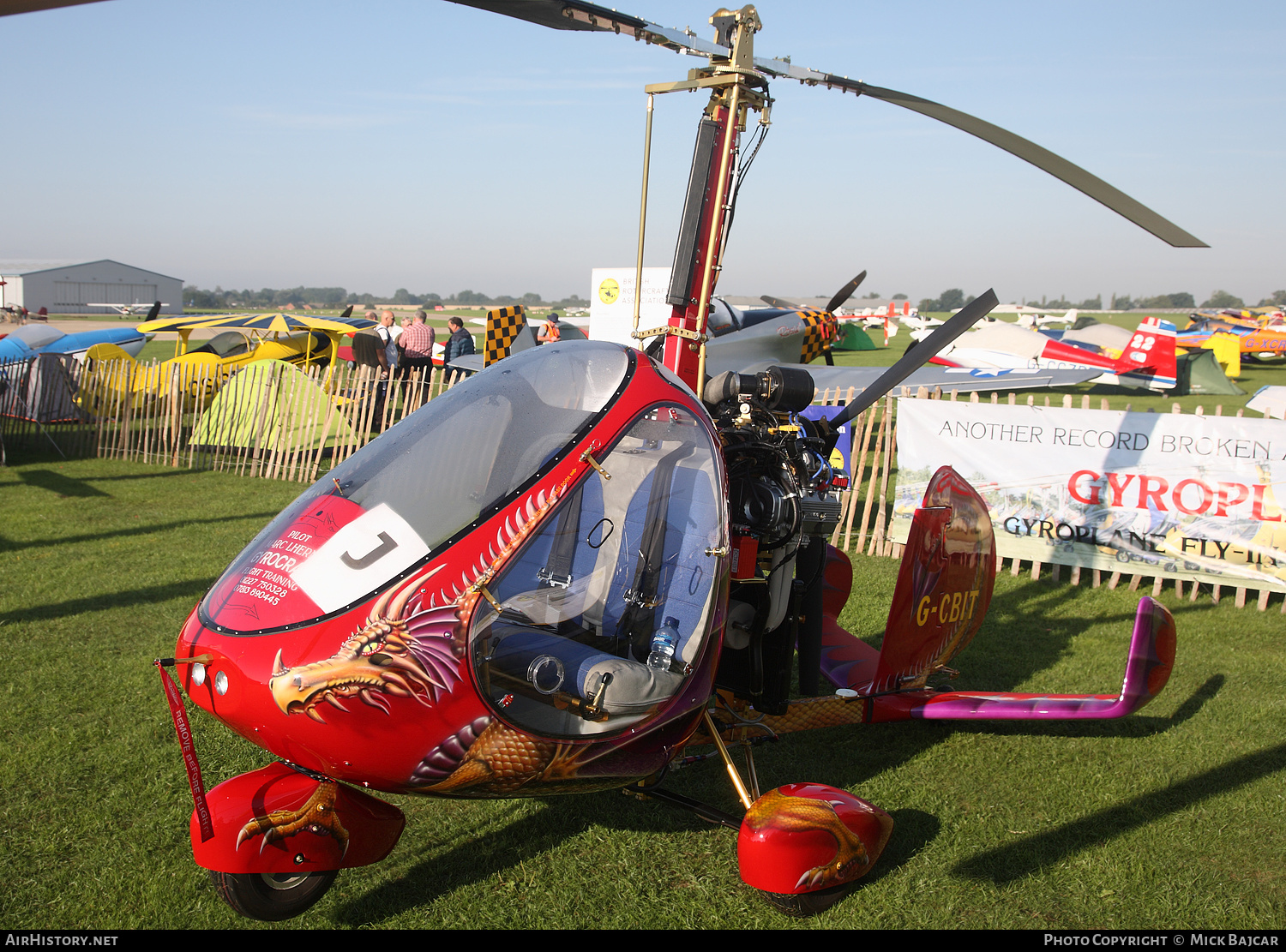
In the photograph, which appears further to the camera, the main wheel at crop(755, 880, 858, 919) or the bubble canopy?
the main wheel at crop(755, 880, 858, 919)

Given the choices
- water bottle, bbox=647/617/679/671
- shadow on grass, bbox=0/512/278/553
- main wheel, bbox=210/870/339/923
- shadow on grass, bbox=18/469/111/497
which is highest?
water bottle, bbox=647/617/679/671

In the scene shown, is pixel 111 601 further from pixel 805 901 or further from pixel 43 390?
pixel 43 390

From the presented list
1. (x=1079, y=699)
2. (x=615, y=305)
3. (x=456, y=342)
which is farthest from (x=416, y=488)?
(x=456, y=342)

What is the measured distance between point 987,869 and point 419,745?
2506 mm

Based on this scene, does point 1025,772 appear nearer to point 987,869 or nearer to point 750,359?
point 987,869

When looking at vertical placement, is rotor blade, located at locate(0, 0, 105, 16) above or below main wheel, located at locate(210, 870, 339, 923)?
above

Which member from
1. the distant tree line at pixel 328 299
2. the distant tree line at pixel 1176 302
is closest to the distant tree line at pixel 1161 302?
the distant tree line at pixel 1176 302

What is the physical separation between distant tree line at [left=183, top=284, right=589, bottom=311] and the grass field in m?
129

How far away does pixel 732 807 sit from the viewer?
4.21 meters

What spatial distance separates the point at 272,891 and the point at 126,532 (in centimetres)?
736

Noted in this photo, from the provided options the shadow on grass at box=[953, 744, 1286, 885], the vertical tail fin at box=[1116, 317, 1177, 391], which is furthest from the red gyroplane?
the vertical tail fin at box=[1116, 317, 1177, 391]

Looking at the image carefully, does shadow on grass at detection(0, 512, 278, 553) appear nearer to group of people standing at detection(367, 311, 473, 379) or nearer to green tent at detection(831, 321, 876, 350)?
group of people standing at detection(367, 311, 473, 379)

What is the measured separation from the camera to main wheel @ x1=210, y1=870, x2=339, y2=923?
294cm

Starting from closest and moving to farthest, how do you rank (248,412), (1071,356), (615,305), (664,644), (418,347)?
1. (664,644)
2. (248,412)
3. (615,305)
4. (418,347)
5. (1071,356)
